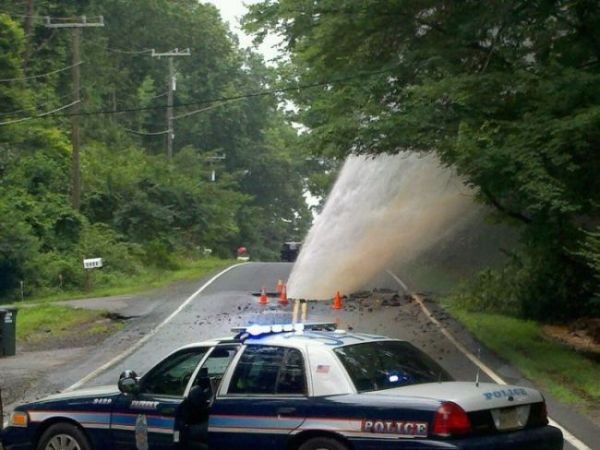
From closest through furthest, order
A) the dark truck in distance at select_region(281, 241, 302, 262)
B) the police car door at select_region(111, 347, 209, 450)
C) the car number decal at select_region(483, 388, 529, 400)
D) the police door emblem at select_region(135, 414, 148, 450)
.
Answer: the car number decal at select_region(483, 388, 529, 400), the police car door at select_region(111, 347, 209, 450), the police door emblem at select_region(135, 414, 148, 450), the dark truck in distance at select_region(281, 241, 302, 262)

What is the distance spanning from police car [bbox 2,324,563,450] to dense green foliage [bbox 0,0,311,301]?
14652mm

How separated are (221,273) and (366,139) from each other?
2221cm

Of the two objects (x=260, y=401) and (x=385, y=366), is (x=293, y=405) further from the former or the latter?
(x=385, y=366)

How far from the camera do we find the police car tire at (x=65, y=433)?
10141 mm

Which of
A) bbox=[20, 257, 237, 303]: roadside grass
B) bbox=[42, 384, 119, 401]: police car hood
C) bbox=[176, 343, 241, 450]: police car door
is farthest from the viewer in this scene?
bbox=[20, 257, 237, 303]: roadside grass

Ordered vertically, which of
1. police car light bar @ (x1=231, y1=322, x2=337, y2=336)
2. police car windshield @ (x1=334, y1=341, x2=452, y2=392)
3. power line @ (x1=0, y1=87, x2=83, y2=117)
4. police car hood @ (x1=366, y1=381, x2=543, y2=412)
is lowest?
police car hood @ (x1=366, y1=381, x2=543, y2=412)

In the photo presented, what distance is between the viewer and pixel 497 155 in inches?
731

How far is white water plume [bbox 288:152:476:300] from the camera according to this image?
32312 mm

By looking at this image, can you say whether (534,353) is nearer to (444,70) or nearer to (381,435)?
(444,70)

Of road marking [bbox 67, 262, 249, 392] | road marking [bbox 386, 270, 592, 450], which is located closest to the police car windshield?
road marking [bbox 386, 270, 592, 450]

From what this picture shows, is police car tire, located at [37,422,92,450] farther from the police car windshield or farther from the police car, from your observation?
the police car windshield

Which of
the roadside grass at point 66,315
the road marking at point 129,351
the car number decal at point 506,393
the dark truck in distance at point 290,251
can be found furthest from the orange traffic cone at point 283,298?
the dark truck in distance at point 290,251

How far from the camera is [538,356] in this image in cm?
1969

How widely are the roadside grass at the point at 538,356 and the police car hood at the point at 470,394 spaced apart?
634cm
